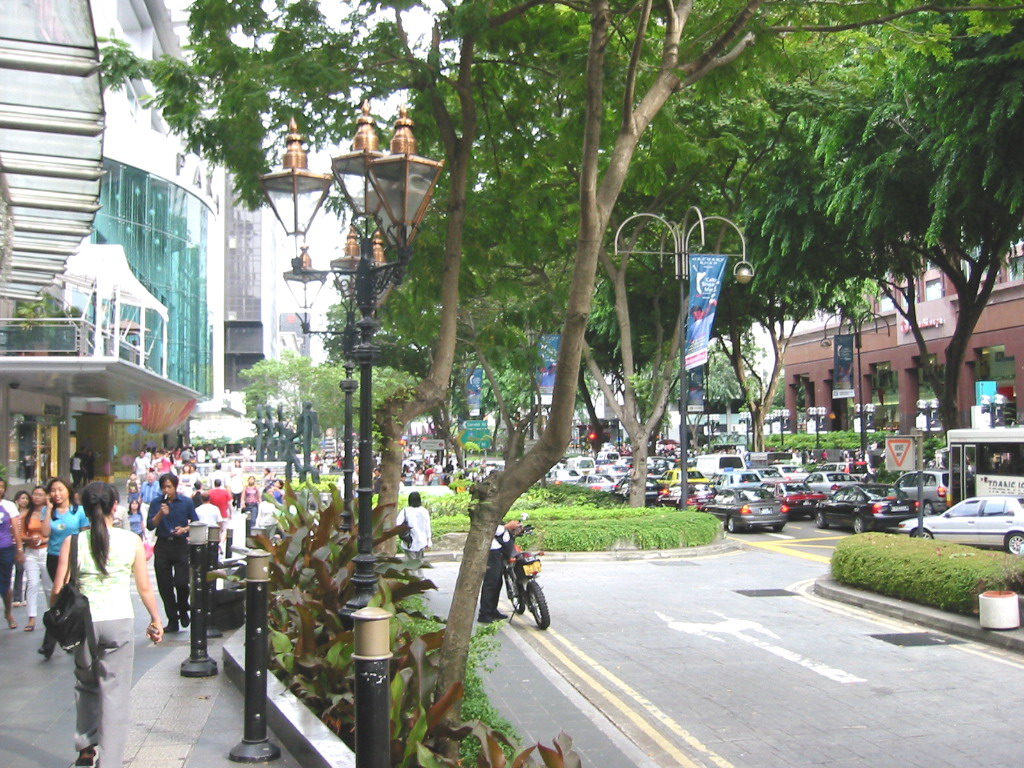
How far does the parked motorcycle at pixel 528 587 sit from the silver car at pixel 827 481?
23635 millimetres

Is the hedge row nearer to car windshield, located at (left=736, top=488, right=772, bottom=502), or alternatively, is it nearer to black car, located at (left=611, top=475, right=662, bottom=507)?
car windshield, located at (left=736, top=488, right=772, bottom=502)

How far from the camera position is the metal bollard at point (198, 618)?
891 cm

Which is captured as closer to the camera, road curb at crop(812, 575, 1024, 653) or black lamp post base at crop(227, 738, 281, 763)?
black lamp post base at crop(227, 738, 281, 763)

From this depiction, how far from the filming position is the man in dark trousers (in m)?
11.0

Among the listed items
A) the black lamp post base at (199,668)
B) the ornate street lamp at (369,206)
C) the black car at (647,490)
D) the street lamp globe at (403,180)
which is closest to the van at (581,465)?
the black car at (647,490)

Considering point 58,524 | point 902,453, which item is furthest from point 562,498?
point 58,524

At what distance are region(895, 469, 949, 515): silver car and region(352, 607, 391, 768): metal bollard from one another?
90.5 ft

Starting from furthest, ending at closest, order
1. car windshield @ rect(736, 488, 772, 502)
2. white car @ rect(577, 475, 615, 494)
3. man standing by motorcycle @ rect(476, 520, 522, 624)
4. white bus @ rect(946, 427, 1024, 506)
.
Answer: white car @ rect(577, 475, 615, 494), car windshield @ rect(736, 488, 772, 502), white bus @ rect(946, 427, 1024, 506), man standing by motorcycle @ rect(476, 520, 522, 624)

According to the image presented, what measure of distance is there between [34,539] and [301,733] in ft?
21.6

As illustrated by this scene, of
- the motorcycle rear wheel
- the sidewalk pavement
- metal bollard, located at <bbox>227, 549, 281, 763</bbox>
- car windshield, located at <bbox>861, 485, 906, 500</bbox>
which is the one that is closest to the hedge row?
car windshield, located at <bbox>861, 485, 906, 500</bbox>

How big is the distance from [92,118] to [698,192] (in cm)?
1907

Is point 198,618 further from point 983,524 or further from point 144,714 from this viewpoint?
point 983,524

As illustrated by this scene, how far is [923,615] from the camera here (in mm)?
13875

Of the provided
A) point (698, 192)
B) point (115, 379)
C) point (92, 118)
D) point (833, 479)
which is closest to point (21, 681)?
point (92, 118)
